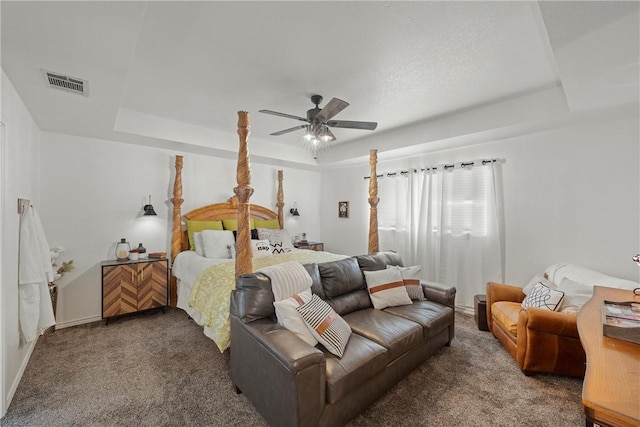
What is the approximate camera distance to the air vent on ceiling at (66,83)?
6.45 ft

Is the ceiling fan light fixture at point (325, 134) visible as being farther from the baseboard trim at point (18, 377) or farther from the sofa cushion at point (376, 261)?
the baseboard trim at point (18, 377)

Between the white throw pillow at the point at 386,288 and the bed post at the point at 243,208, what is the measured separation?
1250mm

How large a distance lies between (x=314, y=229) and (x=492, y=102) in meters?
4.00

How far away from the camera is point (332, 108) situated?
2412mm

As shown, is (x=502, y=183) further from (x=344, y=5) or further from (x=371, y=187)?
(x=344, y=5)

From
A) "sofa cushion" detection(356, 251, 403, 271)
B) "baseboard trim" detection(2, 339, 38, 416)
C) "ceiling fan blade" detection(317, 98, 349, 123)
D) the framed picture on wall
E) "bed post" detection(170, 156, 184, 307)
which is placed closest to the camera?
"baseboard trim" detection(2, 339, 38, 416)

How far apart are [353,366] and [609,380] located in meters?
1.16

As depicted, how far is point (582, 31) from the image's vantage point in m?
1.50

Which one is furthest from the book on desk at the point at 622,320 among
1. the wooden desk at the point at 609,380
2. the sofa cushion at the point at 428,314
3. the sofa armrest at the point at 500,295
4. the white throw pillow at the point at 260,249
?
the white throw pillow at the point at 260,249

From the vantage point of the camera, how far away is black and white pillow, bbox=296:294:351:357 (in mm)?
1823

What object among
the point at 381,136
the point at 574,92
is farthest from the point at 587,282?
the point at 381,136

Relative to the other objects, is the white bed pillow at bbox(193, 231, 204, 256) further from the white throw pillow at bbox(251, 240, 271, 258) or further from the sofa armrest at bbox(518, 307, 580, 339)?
the sofa armrest at bbox(518, 307, 580, 339)

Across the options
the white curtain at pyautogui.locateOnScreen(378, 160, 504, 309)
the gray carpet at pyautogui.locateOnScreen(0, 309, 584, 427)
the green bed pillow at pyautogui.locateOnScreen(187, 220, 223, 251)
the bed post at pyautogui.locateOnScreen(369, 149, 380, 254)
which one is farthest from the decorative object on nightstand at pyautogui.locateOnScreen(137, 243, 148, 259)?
the white curtain at pyautogui.locateOnScreen(378, 160, 504, 309)

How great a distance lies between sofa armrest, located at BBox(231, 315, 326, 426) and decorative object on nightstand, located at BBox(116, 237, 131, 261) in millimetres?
2547
